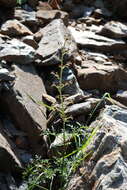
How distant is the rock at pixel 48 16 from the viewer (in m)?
6.30

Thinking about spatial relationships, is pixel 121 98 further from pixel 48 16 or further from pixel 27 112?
pixel 48 16

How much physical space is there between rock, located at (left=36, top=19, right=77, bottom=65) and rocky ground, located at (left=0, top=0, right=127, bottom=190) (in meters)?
0.01

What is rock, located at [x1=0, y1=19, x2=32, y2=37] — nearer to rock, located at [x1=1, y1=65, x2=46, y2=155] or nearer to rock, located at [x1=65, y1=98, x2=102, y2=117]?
rock, located at [x1=1, y1=65, x2=46, y2=155]

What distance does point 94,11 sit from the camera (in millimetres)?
7242

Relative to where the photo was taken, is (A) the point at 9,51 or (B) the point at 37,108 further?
(A) the point at 9,51

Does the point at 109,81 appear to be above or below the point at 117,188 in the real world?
below

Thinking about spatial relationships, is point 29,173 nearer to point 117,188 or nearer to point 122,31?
point 117,188

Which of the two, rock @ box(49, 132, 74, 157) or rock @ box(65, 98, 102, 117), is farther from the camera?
rock @ box(65, 98, 102, 117)

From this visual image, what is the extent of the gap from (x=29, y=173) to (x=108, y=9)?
4478 millimetres

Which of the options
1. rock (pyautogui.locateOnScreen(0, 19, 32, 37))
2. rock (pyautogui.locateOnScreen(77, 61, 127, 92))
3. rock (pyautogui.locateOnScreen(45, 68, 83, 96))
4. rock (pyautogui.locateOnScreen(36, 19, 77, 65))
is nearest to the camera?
rock (pyautogui.locateOnScreen(45, 68, 83, 96))

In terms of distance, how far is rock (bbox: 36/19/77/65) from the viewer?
192 inches

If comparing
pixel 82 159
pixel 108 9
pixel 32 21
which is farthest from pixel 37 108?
pixel 108 9

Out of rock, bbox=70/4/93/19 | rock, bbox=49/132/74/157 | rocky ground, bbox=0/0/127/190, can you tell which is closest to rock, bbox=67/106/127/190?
rocky ground, bbox=0/0/127/190

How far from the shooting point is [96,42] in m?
6.17
